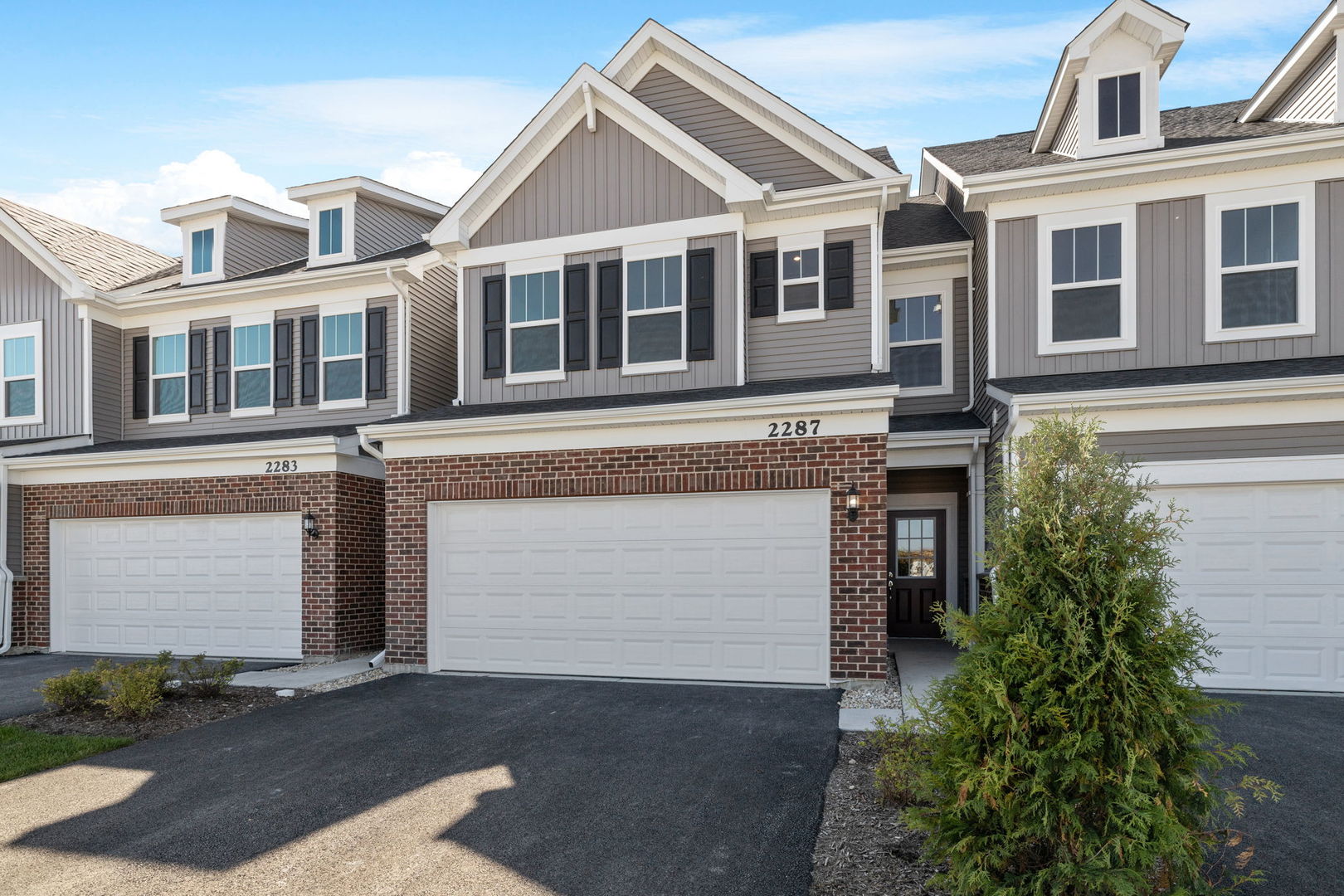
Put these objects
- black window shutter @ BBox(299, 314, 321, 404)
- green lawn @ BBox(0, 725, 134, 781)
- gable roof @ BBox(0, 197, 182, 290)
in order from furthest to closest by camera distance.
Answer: gable roof @ BBox(0, 197, 182, 290)
black window shutter @ BBox(299, 314, 321, 404)
green lawn @ BBox(0, 725, 134, 781)

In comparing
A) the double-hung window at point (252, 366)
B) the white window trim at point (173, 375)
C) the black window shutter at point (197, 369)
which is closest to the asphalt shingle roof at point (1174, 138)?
the double-hung window at point (252, 366)

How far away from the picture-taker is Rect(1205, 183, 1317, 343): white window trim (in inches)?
391

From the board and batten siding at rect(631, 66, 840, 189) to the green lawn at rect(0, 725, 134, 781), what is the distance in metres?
10.1

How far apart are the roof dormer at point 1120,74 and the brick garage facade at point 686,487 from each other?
5.66 meters

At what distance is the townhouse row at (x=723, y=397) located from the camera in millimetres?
9289

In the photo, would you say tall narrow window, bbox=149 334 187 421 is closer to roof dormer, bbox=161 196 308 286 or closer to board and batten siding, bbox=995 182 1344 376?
roof dormer, bbox=161 196 308 286

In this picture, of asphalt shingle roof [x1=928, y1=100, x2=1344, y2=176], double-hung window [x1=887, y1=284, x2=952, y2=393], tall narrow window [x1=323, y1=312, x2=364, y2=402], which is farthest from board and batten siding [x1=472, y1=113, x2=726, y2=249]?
asphalt shingle roof [x1=928, y1=100, x2=1344, y2=176]

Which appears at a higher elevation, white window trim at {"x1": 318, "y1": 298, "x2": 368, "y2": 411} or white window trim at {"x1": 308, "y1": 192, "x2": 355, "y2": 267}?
white window trim at {"x1": 308, "y1": 192, "x2": 355, "y2": 267}

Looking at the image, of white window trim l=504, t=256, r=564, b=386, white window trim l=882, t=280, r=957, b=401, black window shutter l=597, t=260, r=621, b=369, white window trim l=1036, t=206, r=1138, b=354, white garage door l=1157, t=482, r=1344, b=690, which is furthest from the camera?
white window trim l=882, t=280, r=957, b=401

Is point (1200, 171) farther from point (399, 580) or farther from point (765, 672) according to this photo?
point (399, 580)

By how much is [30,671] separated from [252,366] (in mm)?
5629

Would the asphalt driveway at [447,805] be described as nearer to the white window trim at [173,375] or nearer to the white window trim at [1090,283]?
the white window trim at [1090,283]

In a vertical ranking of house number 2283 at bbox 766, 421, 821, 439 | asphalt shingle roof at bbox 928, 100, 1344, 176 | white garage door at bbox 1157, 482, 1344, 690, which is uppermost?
asphalt shingle roof at bbox 928, 100, 1344, 176

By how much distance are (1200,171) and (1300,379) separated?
313cm
